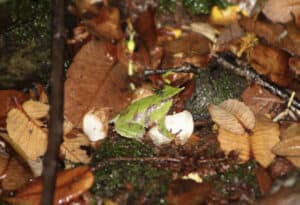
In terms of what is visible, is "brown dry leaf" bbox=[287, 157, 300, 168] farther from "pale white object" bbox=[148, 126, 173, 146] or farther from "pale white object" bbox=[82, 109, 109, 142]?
"pale white object" bbox=[82, 109, 109, 142]

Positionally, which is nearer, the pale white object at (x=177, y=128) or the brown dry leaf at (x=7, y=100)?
the pale white object at (x=177, y=128)

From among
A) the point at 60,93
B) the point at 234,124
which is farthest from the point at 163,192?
the point at 60,93

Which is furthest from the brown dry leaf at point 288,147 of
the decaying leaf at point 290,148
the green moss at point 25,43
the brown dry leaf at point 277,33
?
the green moss at point 25,43

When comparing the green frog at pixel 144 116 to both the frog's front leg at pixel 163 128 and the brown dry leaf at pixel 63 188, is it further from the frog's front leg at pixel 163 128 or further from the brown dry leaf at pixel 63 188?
the brown dry leaf at pixel 63 188

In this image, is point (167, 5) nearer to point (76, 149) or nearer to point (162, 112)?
point (162, 112)

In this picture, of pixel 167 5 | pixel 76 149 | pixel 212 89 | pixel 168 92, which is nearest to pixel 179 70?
pixel 168 92

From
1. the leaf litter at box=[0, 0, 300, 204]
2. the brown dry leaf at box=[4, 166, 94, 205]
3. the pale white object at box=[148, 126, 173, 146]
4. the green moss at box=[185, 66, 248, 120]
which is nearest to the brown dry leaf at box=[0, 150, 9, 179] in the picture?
the leaf litter at box=[0, 0, 300, 204]
